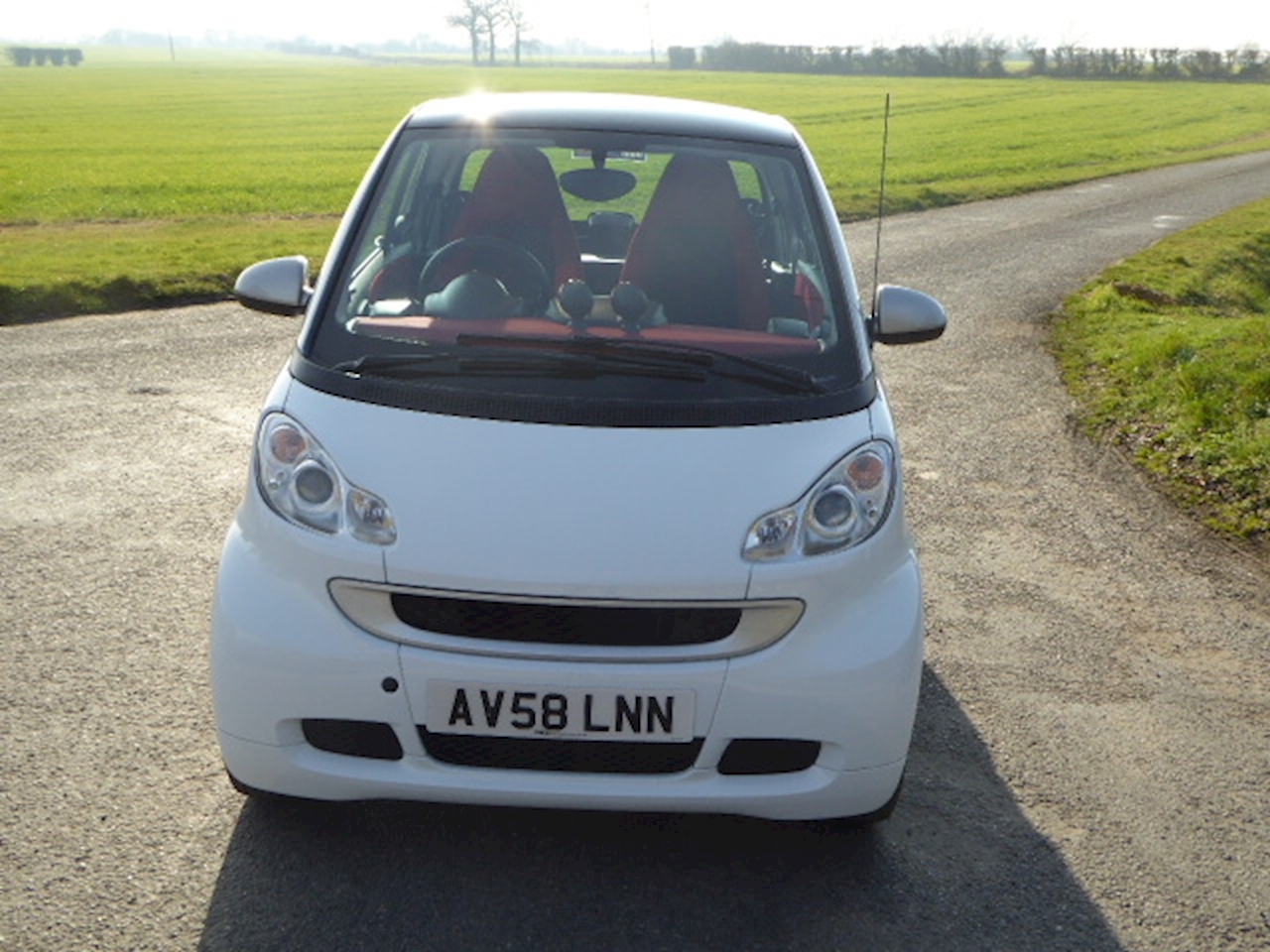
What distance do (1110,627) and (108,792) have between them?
3429 mm

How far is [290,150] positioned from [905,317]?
35.6 metres

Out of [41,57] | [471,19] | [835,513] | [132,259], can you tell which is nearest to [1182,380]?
[835,513]

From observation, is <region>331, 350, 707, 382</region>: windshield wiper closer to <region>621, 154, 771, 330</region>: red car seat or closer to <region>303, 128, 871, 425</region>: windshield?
<region>303, 128, 871, 425</region>: windshield

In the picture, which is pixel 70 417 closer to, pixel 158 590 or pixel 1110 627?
pixel 158 590

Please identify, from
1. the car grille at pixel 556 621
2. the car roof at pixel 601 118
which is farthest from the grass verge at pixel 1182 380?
the car grille at pixel 556 621

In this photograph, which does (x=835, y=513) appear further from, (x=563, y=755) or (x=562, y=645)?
(x=563, y=755)

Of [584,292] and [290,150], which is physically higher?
[584,292]

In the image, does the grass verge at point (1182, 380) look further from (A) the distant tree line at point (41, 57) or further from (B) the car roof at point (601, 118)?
(A) the distant tree line at point (41, 57)

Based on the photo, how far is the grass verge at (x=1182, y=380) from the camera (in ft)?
24.2

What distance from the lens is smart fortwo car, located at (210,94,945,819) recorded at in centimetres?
319

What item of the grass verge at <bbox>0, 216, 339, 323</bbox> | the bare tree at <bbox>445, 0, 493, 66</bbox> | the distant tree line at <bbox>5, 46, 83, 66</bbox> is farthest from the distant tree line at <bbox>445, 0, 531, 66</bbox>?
the grass verge at <bbox>0, 216, 339, 323</bbox>

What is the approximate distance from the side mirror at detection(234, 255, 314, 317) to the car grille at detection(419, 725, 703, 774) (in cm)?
159

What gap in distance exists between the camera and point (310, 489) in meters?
3.41

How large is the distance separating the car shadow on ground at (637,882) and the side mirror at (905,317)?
1.34 m
